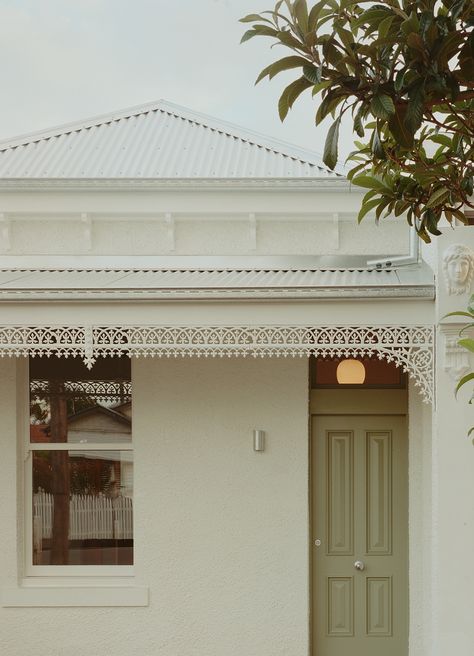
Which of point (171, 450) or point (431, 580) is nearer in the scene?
point (431, 580)

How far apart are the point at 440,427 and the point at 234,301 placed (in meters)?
1.71

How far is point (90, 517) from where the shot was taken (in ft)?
19.7

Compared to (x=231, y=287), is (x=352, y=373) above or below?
below

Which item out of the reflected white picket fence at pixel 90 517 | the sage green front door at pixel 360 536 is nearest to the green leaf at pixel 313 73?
the sage green front door at pixel 360 536

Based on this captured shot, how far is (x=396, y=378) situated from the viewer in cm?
598

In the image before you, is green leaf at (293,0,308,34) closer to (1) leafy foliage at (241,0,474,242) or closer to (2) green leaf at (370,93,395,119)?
(1) leafy foliage at (241,0,474,242)

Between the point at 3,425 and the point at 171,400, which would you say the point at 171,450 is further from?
the point at 3,425

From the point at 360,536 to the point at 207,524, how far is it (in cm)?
136

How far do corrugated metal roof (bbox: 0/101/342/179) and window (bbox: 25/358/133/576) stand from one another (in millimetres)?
1903

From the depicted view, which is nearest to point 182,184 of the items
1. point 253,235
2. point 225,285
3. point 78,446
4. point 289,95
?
point 253,235

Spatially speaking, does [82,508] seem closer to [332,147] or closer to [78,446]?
[78,446]

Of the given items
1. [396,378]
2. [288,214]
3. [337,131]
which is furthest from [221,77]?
[337,131]

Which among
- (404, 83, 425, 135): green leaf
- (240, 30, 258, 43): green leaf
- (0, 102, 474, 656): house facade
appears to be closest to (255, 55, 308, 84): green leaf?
(240, 30, 258, 43): green leaf

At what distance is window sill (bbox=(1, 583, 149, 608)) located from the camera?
5.75m
